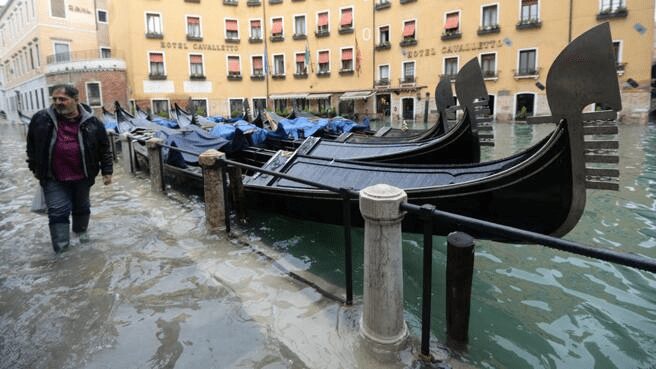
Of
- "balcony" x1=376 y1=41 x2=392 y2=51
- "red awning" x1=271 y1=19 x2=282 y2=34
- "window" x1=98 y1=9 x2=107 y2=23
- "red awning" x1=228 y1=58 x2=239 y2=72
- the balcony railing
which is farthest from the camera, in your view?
"window" x1=98 y1=9 x2=107 y2=23

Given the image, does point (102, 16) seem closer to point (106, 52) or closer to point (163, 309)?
point (106, 52)

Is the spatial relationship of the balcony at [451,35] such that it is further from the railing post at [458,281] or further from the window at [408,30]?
the railing post at [458,281]

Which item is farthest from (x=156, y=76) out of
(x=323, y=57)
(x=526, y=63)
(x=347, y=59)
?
(x=526, y=63)

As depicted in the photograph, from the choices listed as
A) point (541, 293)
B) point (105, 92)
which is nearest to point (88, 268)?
point (541, 293)

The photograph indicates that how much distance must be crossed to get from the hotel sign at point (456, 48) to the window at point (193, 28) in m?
12.5

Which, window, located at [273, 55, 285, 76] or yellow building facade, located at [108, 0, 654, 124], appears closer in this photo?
yellow building facade, located at [108, 0, 654, 124]

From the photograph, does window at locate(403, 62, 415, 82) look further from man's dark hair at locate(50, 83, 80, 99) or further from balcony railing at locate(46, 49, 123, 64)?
man's dark hair at locate(50, 83, 80, 99)

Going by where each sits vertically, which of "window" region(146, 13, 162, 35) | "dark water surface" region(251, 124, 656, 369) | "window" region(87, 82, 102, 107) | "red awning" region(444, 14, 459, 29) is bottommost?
"dark water surface" region(251, 124, 656, 369)

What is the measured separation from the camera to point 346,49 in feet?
82.5

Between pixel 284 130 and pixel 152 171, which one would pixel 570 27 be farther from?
pixel 152 171

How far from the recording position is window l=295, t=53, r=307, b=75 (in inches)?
1041

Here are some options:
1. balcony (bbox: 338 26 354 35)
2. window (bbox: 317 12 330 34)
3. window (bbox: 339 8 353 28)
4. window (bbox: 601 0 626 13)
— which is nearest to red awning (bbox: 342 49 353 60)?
balcony (bbox: 338 26 354 35)

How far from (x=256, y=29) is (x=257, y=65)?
87.8 inches

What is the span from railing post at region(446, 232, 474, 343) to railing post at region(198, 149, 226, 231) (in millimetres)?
2572
